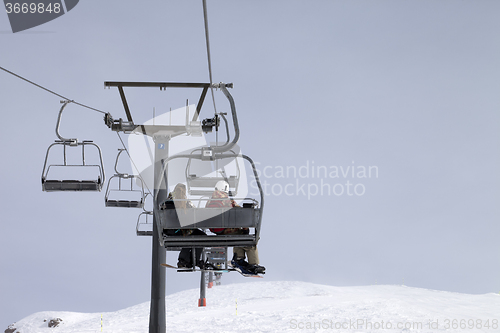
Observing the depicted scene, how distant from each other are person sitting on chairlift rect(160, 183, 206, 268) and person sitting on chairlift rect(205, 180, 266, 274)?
35 cm

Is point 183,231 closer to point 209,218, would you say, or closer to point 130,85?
point 209,218

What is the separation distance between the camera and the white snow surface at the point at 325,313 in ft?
59.0

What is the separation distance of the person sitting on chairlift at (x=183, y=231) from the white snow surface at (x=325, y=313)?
12.3m

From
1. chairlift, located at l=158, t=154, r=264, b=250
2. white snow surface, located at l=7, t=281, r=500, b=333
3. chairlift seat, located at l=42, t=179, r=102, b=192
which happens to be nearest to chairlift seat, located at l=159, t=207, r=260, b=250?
chairlift, located at l=158, t=154, r=264, b=250

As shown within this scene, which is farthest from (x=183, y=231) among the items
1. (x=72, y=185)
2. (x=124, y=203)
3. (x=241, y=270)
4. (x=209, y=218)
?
(x=124, y=203)

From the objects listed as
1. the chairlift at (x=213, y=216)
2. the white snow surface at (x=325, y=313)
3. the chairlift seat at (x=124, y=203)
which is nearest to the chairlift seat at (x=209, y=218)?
the chairlift at (x=213, y=216)

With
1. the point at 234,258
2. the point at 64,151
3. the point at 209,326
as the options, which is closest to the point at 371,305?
the point at 209,326

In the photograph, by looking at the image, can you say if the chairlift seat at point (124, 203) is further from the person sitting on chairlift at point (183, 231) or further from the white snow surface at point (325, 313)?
the white snow surface at point (325, 313)

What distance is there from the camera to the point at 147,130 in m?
11.4

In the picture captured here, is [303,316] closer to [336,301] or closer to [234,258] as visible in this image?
[336,301]

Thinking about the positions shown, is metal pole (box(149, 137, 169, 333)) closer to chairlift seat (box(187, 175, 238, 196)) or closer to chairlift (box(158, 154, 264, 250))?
chairlift seat (box(187, 175, 238, 196))

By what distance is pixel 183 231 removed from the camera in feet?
20.7

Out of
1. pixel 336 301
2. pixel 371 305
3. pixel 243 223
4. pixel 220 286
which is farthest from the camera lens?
pixel 220 286

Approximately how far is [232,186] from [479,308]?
62.9ft
